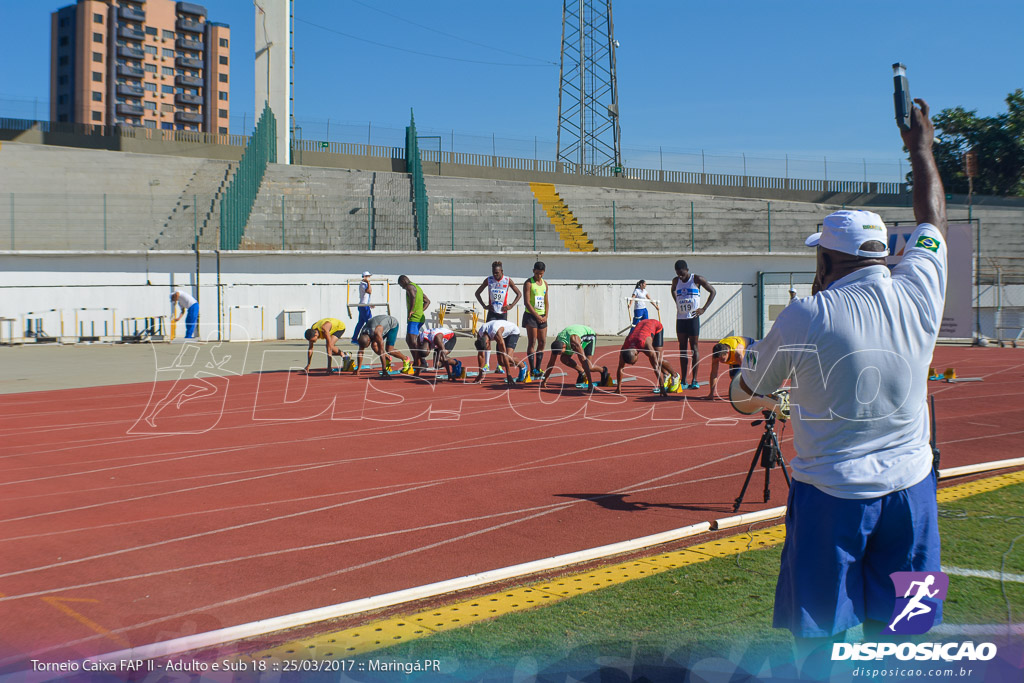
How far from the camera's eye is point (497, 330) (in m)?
14.2

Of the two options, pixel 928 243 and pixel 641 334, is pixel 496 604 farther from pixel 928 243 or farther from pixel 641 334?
pixel 641 334

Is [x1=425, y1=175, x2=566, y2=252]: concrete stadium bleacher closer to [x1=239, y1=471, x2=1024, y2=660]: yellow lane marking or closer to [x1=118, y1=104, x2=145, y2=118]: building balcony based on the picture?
[x1=239, y1=471, x2=1024, y2=660]: yellow lane marking

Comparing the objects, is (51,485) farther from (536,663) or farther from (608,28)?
(608,28)

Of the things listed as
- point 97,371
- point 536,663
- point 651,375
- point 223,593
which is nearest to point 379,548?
point 223,593

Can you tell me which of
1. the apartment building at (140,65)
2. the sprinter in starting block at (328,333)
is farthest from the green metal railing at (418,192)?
the apartment building at (140,65)

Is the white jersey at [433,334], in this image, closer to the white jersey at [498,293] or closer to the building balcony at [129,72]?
the white jersey at [498,293]

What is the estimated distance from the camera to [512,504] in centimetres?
666

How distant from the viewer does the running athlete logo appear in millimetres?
2633

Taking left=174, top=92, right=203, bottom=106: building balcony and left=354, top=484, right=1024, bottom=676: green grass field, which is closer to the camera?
left=354, top=484, right=1024, bottom=676: green grass field

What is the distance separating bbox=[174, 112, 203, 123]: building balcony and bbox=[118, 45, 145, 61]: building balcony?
22.0 feet

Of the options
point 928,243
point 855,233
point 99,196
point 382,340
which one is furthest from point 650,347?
point 99,196

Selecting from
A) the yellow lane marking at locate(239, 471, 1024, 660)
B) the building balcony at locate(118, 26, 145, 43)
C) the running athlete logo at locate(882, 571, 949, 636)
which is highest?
the building balcony at locate(118, 26, 145, 43)

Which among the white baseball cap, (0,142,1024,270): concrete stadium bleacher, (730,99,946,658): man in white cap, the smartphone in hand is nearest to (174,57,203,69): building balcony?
(0,142,1024,270): concrete stadium bleacher

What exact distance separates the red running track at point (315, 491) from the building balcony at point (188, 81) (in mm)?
90512
